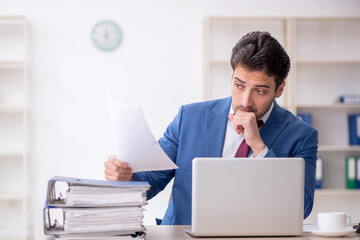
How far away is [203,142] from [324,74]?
11.0 ft

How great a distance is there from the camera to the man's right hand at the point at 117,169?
1.72 meters

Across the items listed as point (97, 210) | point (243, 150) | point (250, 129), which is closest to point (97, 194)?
point (97, 210)

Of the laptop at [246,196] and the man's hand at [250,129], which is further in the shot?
the man's hand at [250,129]

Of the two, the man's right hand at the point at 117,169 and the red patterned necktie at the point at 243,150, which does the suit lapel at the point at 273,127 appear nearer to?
the red patterned necktie at the point at 243,150

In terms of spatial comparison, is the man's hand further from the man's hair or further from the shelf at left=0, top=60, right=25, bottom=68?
the shelf at left=0, top=60, right=25, bottom=68

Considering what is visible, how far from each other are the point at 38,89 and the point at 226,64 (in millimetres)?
1749

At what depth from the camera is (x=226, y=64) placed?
508cm

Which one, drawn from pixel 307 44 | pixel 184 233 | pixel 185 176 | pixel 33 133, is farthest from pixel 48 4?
pixel 184 233

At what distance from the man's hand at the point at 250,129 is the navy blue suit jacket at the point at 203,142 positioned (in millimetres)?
201

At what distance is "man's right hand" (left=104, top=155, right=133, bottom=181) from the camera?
5.64 feet

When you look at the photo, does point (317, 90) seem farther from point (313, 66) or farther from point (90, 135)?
point (90, 135)

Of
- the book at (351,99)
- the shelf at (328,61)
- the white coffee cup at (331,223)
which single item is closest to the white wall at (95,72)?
the shelf at (328,61)

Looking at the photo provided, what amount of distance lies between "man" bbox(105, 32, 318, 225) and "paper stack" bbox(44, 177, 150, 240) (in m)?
0.46

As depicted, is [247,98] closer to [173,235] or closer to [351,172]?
[173,235]
